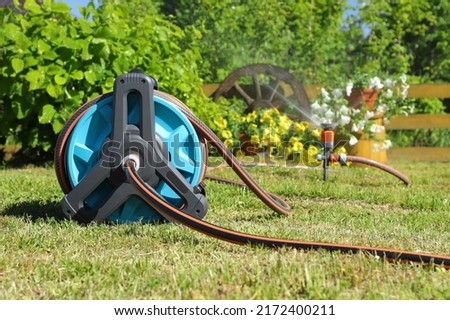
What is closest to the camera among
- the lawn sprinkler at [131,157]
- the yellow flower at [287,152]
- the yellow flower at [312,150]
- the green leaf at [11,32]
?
the lawn sprinkler at [131,157]

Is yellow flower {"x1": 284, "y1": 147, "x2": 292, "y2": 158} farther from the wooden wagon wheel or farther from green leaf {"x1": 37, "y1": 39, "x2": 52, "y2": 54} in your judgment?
green leaf {"x1": 37, "y1": 39, "x2": 52, "y2": 54}

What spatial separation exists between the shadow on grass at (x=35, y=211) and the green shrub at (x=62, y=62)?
76.9 inches

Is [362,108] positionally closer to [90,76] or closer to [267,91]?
[267,91]

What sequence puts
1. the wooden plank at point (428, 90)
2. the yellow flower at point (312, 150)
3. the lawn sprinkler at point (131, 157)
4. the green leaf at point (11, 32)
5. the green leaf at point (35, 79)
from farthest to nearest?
the wooden plank at point (428, 90), the yellow flower at point (312, 150), the green leaf at point (11, 32), the green leaf at point (35, 79), the lawn sprinkler at point (131, 157)

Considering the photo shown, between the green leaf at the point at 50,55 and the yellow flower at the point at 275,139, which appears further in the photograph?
the yellow flower at the point at 275,139

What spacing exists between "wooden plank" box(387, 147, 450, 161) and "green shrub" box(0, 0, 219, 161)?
10.9 ft

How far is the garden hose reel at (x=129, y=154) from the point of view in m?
3.32

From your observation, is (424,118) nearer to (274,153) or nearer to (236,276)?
(274,153)

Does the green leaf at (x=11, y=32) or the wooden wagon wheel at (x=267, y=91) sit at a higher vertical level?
the green leaf at (x=11, y=32)

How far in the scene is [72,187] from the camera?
344 cm

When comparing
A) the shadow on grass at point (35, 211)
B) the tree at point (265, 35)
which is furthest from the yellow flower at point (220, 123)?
the shadow on grass at point (35, 211)

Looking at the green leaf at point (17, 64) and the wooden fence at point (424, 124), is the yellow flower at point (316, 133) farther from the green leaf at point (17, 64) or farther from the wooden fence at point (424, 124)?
the green leaf at point (17, 64)

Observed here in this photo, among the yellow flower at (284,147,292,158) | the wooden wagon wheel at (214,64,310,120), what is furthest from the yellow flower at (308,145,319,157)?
the wooden wagon wheel at (214,64,310,120)

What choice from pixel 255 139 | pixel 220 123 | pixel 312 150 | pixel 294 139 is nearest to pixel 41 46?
pixel 220 123
